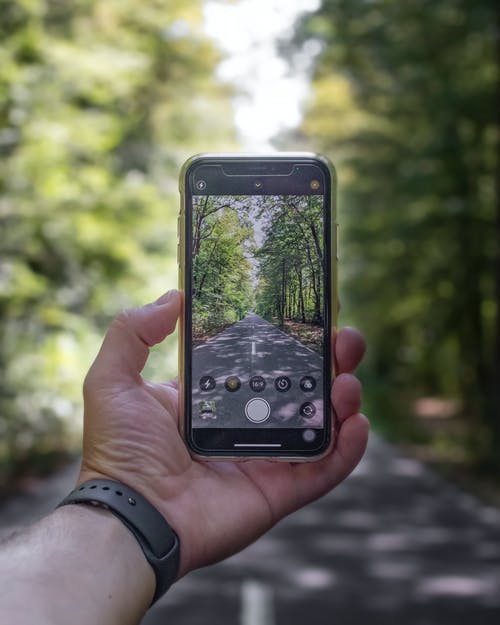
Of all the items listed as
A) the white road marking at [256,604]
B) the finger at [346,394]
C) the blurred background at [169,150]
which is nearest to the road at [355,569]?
the white road marking at [256,604]

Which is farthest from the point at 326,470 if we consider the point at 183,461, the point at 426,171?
the point at 426,171

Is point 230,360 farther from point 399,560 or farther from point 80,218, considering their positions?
point 399,560

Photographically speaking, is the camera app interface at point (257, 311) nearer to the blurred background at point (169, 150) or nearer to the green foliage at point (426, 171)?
the blurred background at point (169, 150)

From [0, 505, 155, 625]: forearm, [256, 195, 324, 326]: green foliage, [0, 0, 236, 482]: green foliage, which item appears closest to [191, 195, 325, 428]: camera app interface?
[256, 195, 324, 326]: green foliage

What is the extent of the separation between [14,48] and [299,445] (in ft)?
22.0

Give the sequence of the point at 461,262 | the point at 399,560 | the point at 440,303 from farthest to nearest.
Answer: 1. the point at 440,303
2. the point at 461,262
3. the point at 399,560

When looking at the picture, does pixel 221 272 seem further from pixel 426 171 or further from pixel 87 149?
pixel 426 171

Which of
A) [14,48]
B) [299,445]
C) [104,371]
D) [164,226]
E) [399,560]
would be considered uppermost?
[14,48]

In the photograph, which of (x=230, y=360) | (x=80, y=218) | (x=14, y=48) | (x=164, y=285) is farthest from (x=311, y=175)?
(x=14, y=48)

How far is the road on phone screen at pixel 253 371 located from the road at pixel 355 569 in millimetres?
6633

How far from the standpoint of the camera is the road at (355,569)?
929cm

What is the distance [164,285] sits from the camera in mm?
4719

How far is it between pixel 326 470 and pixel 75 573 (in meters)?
0.65

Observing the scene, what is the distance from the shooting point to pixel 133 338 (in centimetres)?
249
